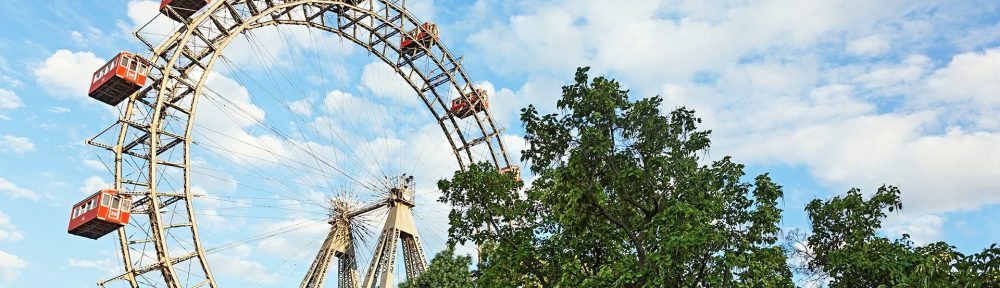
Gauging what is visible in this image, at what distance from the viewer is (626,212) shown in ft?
52.4

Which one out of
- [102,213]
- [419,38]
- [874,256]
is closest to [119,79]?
[102,213]

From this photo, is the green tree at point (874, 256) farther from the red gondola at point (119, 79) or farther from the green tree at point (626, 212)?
the red gondola at point (119, 79)

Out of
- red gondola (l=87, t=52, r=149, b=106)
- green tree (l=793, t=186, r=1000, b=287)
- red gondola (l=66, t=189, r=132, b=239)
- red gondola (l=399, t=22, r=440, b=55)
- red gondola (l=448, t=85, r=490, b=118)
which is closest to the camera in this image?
green tree (l=793, t=186, r=1000, b=287)

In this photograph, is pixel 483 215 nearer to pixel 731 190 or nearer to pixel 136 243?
pixel 731 190

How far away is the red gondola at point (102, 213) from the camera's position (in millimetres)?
26672

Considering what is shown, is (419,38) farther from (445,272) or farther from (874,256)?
(874,256)

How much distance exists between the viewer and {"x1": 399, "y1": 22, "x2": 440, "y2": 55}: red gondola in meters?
38.1

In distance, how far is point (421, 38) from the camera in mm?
38750

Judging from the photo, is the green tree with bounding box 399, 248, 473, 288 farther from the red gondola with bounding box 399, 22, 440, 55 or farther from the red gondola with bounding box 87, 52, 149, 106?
the red gondola with bounding box 399, 22, 440, 55

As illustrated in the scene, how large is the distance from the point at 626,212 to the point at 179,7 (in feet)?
69.7

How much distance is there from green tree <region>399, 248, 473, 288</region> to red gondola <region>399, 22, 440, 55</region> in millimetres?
19018

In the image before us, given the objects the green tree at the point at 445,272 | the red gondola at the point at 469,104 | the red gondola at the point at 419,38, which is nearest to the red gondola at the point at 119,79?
the red gondola at the point at 419,38

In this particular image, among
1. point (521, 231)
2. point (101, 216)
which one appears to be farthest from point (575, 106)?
point (101, 216)

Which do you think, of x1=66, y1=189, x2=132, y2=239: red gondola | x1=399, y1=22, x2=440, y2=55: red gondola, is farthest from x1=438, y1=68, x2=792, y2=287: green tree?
x1=399, y1=22, x2=440, y2=55: red gondola
